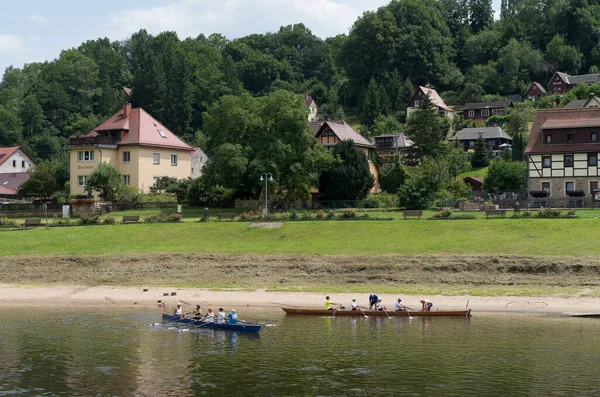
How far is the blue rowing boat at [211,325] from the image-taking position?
3622 centimetres

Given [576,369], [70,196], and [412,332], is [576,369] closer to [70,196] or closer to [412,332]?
[412,332]

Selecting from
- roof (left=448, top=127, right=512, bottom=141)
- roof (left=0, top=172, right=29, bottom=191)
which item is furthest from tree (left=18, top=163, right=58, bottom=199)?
roof (left=448, top=127, right=512, bottom=141)

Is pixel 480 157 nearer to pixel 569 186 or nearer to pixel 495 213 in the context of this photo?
pixel 569 186

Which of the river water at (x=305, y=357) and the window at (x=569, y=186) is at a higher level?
the window at (x=569, y=186)

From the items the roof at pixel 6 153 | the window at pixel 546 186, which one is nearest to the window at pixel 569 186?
the window at pixel 546 186

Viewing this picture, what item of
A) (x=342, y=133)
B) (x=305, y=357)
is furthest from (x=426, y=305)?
(x=342, y=133)

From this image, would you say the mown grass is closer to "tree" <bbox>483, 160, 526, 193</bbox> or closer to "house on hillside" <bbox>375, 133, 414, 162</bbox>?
"tree" <bbox>483, 160, 526, 193</bbox>

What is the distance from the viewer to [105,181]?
274 ft

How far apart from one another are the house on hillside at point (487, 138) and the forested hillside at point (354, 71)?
2935 cm

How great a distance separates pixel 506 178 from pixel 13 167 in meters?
83.8

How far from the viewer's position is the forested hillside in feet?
504

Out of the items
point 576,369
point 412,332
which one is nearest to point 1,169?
point 412,332

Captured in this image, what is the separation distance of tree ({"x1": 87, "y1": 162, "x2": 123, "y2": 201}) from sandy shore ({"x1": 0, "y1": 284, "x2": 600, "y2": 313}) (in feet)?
110

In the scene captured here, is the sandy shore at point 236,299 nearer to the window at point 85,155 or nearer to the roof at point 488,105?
the window at point 85,155
